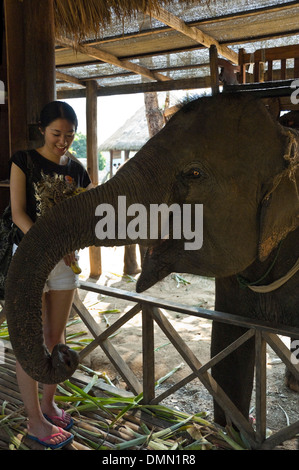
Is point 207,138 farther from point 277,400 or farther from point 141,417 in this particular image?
point 277,400

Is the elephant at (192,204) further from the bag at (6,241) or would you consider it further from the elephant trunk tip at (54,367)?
the bag at (6,241)

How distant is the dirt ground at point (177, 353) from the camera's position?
3.56 meters

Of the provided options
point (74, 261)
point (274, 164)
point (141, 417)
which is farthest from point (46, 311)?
point (274, 164)

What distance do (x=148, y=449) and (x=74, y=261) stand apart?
1.07m

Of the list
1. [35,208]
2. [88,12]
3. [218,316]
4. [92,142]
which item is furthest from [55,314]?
[92,142]

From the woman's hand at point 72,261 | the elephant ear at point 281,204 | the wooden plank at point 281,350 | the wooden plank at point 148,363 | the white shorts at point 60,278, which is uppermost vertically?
the elephant ear at point 281,204

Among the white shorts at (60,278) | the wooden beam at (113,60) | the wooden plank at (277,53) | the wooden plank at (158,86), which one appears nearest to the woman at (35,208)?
the white shorts at (60,278)

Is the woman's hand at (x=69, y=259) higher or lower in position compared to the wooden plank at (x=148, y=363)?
higher

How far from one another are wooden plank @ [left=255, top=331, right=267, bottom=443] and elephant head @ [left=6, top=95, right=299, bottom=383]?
0.42 meters

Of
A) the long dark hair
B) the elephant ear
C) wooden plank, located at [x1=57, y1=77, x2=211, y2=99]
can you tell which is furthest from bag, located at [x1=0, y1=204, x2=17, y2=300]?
wooden plank, located at [x1=57, y1=77, x2=211, y2=99]

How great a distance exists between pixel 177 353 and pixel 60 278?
8.15ft

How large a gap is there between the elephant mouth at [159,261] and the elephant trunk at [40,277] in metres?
0.32

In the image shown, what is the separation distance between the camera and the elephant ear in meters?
1.98

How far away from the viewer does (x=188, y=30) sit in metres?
4.67
